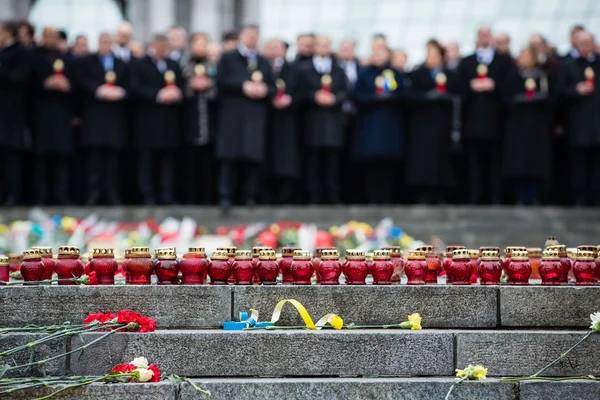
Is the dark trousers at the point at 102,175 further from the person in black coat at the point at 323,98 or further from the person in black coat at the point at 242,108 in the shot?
the person in black coat at the point at 323,98

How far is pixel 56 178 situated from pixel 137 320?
762 cm

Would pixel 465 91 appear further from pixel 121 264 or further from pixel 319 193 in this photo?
pixel 121 264

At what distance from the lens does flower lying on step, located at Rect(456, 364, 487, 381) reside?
4941 millimetres

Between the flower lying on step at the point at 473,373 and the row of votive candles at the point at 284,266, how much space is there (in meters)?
0.78

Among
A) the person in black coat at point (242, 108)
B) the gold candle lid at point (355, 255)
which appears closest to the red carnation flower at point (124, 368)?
the gold candle lid at point (355, 255)

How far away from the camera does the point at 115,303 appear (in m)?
5.35

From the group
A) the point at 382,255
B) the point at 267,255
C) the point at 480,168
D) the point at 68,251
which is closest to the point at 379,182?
the point at 480,168

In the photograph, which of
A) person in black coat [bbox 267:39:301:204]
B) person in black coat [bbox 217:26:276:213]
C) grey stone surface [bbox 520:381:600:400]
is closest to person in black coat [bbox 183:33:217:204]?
person in black coat [bbox 217:26:276:213]

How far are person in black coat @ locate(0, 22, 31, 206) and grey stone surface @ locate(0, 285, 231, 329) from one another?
697cm

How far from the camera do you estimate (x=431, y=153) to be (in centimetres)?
1216

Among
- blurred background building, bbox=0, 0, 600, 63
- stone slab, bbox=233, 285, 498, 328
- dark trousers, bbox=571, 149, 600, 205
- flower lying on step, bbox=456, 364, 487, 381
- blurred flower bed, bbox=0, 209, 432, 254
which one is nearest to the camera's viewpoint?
flower lying on step, bbox=456, 364, 487, 381

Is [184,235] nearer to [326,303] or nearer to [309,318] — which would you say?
[326,303]

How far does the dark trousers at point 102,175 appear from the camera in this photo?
40.0 ft

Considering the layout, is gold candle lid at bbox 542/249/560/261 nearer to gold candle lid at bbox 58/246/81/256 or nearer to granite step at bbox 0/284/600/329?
granite step at bbox 0/284/600/329
